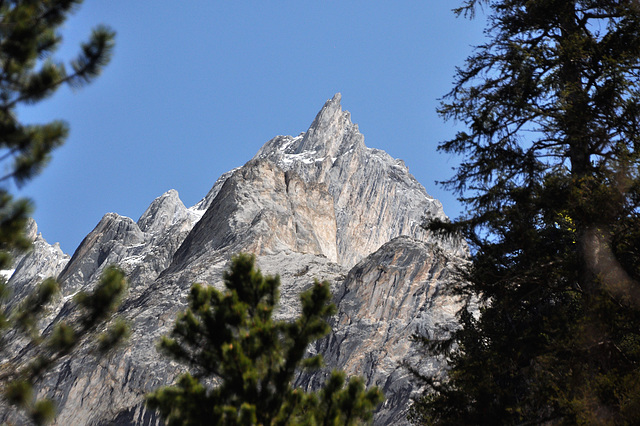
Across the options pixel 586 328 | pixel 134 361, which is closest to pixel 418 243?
pixel 134 361

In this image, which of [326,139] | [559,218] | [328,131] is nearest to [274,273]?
[559,218]

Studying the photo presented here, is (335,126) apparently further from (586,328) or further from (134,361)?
(586,328)

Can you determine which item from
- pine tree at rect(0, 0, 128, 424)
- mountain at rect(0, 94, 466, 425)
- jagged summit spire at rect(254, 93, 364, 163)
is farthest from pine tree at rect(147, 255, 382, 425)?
jagged summit spire at rect(254, 93, 364, 163)

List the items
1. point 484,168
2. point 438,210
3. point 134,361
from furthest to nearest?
point 438,210 → point 134,361 → point 484,168

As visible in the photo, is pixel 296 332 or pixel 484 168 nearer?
pixel 296 332

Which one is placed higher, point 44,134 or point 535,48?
point 535,48

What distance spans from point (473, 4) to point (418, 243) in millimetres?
54378

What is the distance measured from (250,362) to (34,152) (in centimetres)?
400

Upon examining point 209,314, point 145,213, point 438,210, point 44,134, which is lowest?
point 209,314

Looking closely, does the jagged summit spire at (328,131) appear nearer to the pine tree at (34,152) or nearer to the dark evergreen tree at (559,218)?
the dark evergreen tree at (559,218)

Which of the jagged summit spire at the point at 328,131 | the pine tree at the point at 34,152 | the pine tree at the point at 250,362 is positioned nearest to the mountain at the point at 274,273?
the pine tree at the point at 250,362

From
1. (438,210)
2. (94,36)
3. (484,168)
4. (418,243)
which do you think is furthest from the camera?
(438,210)

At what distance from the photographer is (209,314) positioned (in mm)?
7996

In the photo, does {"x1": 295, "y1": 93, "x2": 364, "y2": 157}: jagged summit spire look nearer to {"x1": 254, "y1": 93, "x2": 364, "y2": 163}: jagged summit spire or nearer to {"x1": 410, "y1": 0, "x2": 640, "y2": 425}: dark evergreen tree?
{"x1": 254, "y1": 93, "x2": 364, "y2": 163}: jagged summit spire
